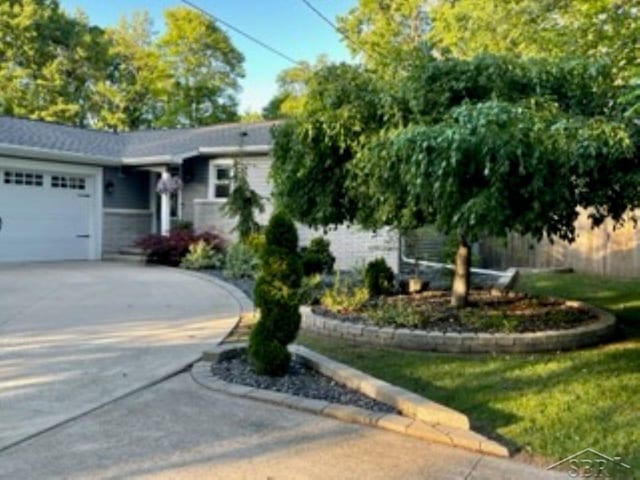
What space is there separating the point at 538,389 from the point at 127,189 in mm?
14699

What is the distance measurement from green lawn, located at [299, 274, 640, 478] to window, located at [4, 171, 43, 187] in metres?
10.9

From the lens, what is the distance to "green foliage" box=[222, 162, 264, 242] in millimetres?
13438

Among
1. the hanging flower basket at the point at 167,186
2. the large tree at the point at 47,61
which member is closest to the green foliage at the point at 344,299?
the hanging flower basket at the point at 167,186

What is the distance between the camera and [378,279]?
8750 mm

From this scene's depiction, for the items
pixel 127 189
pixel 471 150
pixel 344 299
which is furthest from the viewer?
pixel 127 189

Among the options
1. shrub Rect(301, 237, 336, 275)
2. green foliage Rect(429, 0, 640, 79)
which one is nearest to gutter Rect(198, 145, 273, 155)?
shrub Rect(301, 237, 336, 275)

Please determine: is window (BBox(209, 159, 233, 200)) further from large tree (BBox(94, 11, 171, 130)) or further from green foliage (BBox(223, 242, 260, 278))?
large tree (BBox(94, 11, 171, 130))

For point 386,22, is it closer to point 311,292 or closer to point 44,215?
point 44,215

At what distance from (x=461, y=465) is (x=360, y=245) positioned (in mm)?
10519

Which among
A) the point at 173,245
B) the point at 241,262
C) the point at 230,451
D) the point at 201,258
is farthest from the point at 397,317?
the point at 173,245

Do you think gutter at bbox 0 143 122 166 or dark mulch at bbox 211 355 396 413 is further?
gutter at bbox 0 143 122 166

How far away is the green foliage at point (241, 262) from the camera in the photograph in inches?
487

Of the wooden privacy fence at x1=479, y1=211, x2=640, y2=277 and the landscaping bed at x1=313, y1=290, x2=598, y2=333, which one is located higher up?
the wooden privacy fence at x1=479, y1=211, x2=640, y2=277

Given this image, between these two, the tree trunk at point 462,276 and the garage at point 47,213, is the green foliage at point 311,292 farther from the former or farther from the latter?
the garage at point 47,213
